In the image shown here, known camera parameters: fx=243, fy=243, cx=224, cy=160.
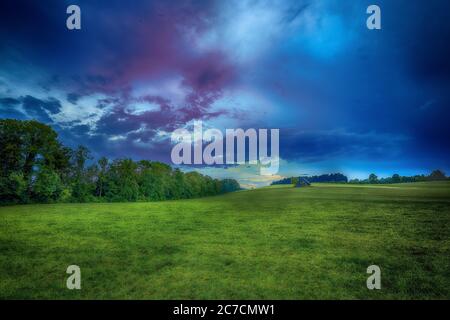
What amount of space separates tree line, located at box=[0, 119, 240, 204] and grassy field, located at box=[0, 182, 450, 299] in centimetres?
3404

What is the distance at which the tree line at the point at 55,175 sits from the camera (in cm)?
4591

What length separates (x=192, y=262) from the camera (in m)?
11.0

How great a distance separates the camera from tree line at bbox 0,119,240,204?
151 feet

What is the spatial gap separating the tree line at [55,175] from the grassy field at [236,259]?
112 feet

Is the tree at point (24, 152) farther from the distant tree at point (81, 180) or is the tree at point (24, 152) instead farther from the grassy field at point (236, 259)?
the grassy field at point (236, 259)

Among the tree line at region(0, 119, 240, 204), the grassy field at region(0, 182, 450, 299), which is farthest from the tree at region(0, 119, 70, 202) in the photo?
the grassy field at region(0, 182, 450, 299)

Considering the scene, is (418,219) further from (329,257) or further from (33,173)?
(33,173)

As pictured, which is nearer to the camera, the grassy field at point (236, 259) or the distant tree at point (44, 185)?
the grassy field at point (236, 259)

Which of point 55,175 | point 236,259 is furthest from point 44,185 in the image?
point 236,259

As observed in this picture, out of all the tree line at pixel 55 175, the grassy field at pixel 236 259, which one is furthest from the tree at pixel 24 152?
the grassy field at pixel 236 259

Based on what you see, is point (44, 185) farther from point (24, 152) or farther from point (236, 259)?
point (236, 259)

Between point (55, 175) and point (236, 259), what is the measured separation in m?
52.6
